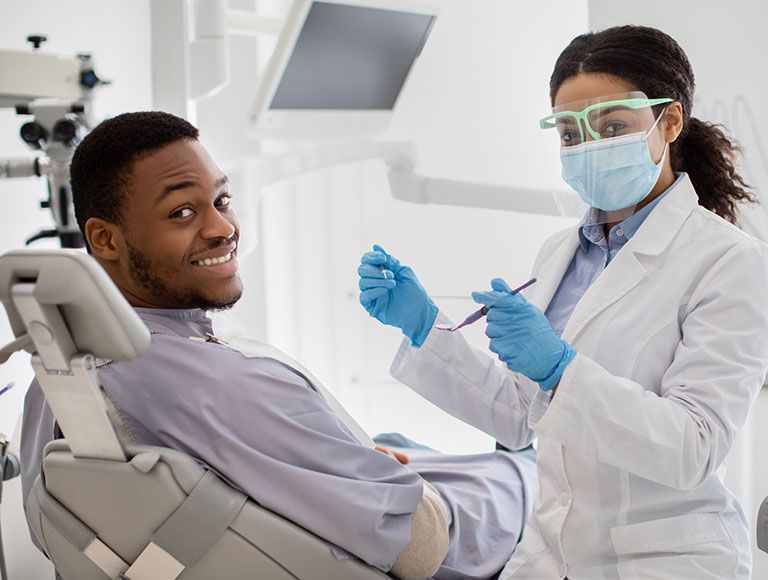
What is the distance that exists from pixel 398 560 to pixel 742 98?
1.97 meters

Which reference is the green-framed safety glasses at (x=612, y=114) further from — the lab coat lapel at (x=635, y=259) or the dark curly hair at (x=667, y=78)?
the lab coat lapel at (x=635, y=259)

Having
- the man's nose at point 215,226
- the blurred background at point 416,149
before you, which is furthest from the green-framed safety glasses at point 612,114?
the blurred background at point 416,149

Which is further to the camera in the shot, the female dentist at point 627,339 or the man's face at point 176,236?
the man's face at point 176,236

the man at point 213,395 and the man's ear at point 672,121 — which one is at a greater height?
the man's ear at point 672,121

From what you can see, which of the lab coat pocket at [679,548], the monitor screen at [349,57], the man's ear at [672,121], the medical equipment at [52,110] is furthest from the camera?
the monitor screen at [349,57]

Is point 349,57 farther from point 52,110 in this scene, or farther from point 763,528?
point 763,528

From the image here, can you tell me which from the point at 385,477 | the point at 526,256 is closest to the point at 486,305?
the point at 385,477

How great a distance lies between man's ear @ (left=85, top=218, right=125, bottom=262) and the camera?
145 centimetres

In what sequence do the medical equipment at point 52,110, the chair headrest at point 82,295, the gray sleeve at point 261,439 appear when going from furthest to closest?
the medical equipment at point 52,110, the gray sleeve at point 261,439, the chair headrest at point 82,295

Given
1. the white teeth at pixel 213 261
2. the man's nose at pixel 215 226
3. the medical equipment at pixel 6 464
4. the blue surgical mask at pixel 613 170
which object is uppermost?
the blue surgical mask at pixel 613 170

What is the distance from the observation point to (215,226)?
1449 mm

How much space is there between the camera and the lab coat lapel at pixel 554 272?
1655mm

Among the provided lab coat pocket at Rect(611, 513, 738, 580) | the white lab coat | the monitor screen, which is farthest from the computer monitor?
lab coat pocket at Rect(611, 513, 738, 580)

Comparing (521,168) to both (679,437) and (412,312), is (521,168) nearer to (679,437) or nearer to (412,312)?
(412,312)
